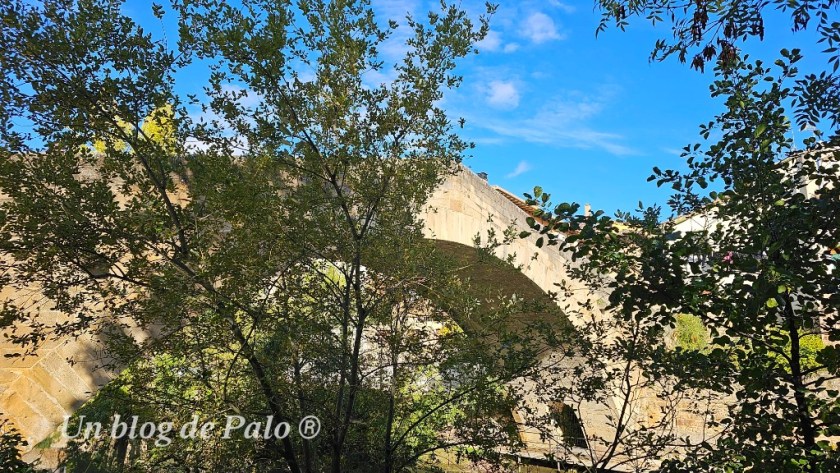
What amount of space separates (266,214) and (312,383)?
126 centimetres

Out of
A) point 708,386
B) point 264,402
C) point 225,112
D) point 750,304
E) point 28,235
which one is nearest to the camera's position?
point 750,304

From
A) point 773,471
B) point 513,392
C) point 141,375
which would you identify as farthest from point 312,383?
point 773,471

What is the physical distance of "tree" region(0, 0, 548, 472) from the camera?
3568 mm

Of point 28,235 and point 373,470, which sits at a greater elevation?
point 28,235

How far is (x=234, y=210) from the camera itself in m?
3.56

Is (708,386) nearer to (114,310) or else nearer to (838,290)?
(838,290)

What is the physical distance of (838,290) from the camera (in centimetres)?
224

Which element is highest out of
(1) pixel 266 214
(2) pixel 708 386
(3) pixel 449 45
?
(3) pixel 449 45

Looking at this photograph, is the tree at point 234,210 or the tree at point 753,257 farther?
the tree at point 234,210

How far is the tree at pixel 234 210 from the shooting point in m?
3.57

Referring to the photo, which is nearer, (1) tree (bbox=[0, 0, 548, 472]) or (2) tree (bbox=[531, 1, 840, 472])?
(2) tree (bbox=[531, 1, 840, 472])

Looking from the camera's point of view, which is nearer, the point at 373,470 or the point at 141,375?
the point at 141,375

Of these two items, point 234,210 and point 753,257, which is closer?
point 753,257

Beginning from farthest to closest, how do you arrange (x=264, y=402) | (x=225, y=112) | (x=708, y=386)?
(x=264, y=402), (x=225, y=112), (x=708, y=386)
